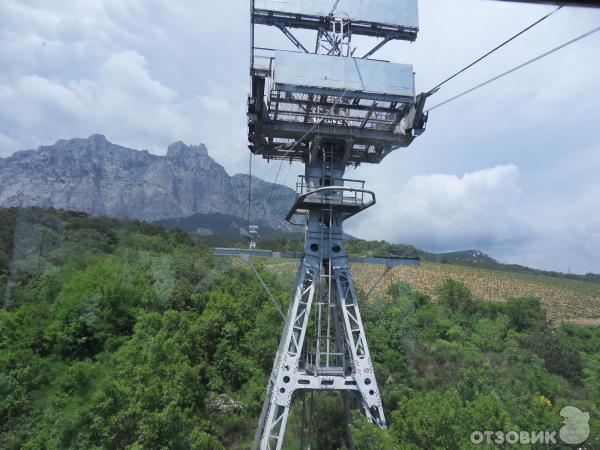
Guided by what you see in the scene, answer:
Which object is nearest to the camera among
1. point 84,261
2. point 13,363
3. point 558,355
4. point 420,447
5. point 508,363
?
point 420,447

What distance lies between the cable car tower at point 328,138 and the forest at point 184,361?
1641mm

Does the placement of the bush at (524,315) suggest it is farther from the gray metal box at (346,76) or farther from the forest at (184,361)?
the gray metal box at (346,76)

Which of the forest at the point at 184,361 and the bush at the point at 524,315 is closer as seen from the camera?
the forest at the point at 184,361

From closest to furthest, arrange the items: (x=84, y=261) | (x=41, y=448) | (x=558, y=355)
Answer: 1. (x=41, y=448)
2. (x=84, y=261)
3. (x=558, y=355)

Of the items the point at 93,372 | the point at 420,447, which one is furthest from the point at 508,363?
the point at 93,372

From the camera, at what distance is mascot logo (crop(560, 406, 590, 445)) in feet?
33.1

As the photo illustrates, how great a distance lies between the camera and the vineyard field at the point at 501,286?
58.2 meters

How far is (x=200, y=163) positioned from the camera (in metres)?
144

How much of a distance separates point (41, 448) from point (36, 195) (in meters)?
17.9

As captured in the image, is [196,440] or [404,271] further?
[404,271]

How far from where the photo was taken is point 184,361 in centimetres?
1612

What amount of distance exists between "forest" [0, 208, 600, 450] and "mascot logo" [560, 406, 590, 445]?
12.3 inches

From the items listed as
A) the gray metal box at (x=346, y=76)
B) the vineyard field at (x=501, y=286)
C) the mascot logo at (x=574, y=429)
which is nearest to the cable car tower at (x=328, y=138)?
the gray metal box at (x=346, y=76)

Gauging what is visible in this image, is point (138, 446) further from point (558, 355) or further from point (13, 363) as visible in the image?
point (558, 355)
